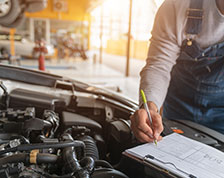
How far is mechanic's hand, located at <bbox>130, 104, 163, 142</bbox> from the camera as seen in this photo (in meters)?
0.68

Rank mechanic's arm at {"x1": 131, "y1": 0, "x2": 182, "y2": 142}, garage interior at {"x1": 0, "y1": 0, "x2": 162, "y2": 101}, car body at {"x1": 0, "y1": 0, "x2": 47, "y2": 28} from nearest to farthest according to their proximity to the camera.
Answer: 1. mechanic's arm at {"x1": 131, "y1": 0, "x2": 182, "y2": 142}
2. car body at {"x1": 0, "y1": 0, "x2": 47, "y2": 28}
3. garage interior at {"x1": 0, "y1": 0, "x2": 162, "y2": 101}

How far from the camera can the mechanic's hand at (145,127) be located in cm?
68

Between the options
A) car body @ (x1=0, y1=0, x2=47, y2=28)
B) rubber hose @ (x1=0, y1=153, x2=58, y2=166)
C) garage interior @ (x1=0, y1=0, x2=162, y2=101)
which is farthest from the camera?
garage interior @ (x1=0, y1=0, x2=162, y2=101)

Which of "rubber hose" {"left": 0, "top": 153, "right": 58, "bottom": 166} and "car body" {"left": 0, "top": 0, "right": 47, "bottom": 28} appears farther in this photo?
"car body" {"left": 0, "top": 0, "right": 47, "bottom": 28}

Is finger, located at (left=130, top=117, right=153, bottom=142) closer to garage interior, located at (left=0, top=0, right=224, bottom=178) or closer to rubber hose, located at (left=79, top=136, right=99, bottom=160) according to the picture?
garage interior, located at (left=0, top=0, right=224, bottom=178)

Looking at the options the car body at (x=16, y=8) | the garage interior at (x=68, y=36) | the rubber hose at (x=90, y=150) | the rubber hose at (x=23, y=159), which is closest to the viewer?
the rubber hose at (x=23, y=159)

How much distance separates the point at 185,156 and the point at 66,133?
14.5 inches

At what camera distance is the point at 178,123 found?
0.89 m

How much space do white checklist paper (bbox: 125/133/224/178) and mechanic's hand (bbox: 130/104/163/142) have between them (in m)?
0.03

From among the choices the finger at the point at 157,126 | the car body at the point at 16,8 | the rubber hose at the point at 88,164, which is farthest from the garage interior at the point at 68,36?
the rubber hose at the point at 88,164

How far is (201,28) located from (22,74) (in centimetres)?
89

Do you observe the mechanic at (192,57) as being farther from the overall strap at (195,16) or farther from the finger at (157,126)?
the finger at (157,126)

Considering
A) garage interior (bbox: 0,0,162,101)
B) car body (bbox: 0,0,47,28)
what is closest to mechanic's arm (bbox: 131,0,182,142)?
car body (bbox: 0,0,47,28)

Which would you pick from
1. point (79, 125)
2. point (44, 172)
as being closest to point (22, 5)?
point (79, 125)
